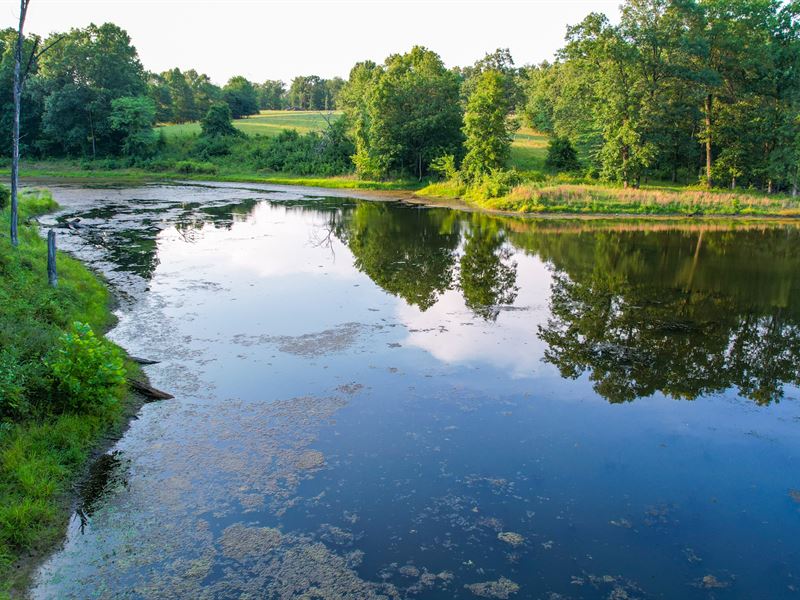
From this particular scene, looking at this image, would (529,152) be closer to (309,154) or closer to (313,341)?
(309,154)

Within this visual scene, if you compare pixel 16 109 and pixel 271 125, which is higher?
pixel 271 125

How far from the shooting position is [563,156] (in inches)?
2185

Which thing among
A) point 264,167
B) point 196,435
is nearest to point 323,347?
point 196,435

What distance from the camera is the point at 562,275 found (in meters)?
22.0

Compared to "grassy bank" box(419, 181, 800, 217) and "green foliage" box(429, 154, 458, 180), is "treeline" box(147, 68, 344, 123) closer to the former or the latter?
"green foliage" box(429, 154, 458, 180)

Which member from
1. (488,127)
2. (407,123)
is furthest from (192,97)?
(488,127)

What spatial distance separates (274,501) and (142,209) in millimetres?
35079

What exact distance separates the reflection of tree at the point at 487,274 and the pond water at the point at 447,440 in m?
0.17

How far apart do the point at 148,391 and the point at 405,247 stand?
16973 millimetres

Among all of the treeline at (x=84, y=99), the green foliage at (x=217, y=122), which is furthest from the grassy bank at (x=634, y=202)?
the treeline at (x=84, y=99)

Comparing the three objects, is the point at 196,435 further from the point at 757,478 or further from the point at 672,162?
the point at 672,162

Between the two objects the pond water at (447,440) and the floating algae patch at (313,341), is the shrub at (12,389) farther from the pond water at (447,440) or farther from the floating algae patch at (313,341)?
the floating algae patch at (313,341)

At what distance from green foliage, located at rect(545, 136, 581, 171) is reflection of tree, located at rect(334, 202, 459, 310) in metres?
20.0

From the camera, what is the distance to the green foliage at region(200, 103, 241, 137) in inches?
2817
